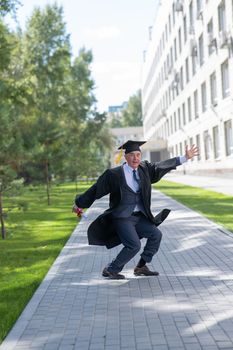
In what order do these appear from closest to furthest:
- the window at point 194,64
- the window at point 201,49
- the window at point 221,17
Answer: the window at point 221,17
the window at point 201,49
the window at point 194,64

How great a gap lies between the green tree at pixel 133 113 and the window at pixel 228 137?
89171mm

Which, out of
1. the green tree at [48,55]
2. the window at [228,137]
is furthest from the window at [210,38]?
the green tree at [48,55]

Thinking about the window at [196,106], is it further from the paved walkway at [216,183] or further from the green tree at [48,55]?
the green tree at [48,55]

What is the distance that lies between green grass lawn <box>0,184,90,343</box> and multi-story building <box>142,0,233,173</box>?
20.2m

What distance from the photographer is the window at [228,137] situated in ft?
113

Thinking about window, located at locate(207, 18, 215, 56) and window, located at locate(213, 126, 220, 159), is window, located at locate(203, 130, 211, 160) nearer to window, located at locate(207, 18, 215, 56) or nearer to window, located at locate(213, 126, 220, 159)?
window, located at locate(213, 126, 220, 159)

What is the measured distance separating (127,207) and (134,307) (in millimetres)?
1622

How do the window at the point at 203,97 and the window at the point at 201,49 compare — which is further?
the window at the point at 201,49

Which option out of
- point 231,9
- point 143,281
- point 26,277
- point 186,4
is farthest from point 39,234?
point 186,4

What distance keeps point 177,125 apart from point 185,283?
167 ft

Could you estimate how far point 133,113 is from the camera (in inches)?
5012

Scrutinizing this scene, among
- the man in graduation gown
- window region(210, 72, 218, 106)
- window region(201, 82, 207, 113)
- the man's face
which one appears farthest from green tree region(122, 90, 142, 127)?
the man's face

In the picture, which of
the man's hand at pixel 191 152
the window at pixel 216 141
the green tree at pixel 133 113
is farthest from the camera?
the green tree at pixel 133 113

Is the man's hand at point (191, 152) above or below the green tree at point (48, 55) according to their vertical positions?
below
